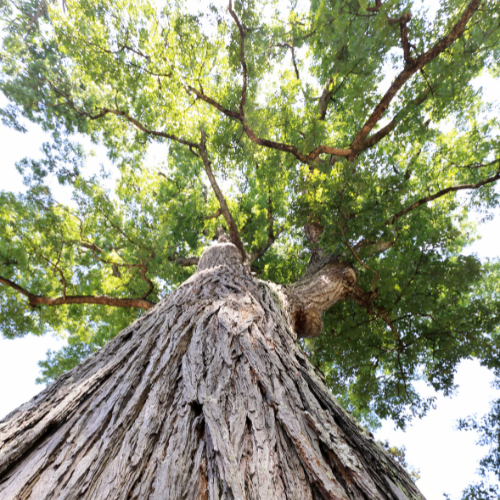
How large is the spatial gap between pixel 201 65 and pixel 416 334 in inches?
320

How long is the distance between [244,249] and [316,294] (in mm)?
2639

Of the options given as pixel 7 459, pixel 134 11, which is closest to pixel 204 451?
pixel 7 459

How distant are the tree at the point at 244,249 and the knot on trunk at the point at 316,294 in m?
0.05

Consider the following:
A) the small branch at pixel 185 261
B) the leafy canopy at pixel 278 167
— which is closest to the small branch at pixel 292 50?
the leafy canopy at pixel 278 167

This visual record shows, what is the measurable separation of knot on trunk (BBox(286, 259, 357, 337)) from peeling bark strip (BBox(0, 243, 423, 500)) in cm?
204

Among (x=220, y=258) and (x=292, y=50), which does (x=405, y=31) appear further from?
(x=220, y=258)

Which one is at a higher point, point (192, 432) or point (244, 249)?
point (244, 249)

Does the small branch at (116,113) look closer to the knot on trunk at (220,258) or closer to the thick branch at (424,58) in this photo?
the knot on trunk at (220,258)

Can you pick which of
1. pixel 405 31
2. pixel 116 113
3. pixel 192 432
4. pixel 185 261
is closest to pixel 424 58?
pixel 405 31

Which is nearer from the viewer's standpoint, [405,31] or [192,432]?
[192,432]

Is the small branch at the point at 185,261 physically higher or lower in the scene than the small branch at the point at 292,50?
lower

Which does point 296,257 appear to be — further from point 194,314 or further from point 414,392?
point 194,314

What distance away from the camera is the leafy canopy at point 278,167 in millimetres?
4793

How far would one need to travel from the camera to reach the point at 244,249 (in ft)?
21.2
